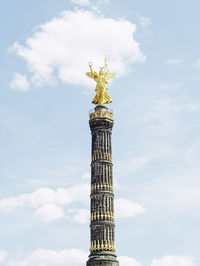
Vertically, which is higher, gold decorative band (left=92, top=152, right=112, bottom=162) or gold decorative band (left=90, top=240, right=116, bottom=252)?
gold decorative band (left=92, top=152, right=112, bottom=162)

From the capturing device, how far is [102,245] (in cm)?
7088

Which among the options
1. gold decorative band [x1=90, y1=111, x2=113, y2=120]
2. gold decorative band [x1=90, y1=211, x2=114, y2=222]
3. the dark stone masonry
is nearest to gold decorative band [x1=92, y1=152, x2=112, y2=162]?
the dark stone masonry

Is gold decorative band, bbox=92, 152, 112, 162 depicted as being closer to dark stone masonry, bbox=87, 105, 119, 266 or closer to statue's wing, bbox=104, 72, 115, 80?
dark stone masonry, bbox=87, 105, 119, 266

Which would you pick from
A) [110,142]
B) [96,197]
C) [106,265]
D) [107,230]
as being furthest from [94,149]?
[106,265]

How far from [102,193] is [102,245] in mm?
7761

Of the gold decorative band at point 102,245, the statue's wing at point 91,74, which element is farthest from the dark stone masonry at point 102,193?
the statue's wing at point 91,74

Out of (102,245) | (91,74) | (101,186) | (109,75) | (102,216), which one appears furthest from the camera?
(109,75)

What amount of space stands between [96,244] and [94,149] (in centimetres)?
1488

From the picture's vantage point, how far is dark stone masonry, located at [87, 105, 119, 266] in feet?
232

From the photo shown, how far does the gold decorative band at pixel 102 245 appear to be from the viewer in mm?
70875

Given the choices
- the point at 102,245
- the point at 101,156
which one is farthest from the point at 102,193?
the point at 102,245

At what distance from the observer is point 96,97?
8112cm

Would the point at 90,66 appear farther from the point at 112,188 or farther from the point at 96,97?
the point at 112,188

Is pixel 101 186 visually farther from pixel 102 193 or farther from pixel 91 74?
pixel 91 74
